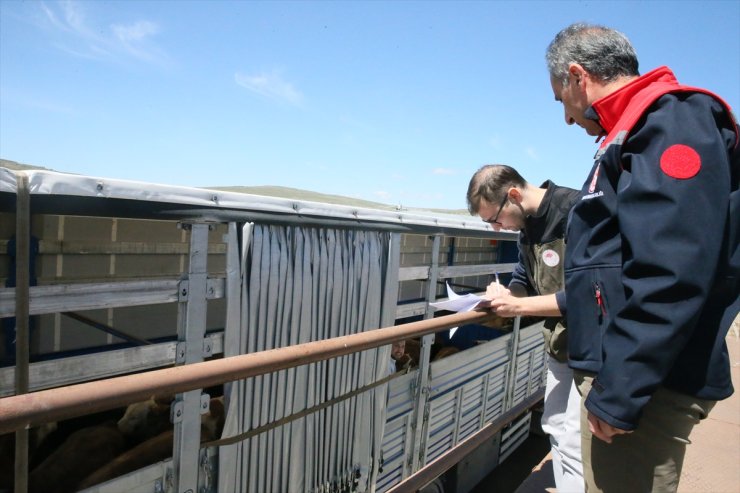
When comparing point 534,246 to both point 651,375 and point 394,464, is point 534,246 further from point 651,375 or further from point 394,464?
point 394,464

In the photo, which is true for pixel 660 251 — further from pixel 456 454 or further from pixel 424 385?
pixel 456 454

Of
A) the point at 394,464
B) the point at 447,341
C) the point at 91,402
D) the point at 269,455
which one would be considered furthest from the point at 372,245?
the point at 447,341

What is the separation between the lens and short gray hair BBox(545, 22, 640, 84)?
150 centimetres

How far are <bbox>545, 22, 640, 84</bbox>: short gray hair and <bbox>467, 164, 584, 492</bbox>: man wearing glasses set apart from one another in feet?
2.67

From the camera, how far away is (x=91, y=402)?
3.07 ft

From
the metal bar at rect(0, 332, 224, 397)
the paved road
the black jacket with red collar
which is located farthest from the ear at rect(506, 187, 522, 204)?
the paved road

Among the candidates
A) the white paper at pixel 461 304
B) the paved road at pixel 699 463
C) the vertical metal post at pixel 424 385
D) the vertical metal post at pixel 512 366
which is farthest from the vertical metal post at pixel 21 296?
the vertical metal post at pixel 512 366

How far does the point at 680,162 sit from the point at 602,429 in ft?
2.48

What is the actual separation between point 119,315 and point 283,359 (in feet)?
9.06

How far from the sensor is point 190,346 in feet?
7.12

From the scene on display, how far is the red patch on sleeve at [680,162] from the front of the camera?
1165 millimetres

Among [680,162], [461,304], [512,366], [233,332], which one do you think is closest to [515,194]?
[461,304]

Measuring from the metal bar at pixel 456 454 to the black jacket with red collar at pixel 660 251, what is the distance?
2.16 metres

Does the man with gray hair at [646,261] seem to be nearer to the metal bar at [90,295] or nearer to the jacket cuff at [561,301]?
the jacket cuff at [561,301]
